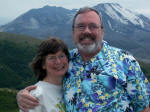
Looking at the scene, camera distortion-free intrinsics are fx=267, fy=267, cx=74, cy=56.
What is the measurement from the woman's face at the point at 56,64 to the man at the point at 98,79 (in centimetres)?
27

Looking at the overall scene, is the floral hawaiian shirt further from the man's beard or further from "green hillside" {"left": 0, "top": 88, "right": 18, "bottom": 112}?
"green hillside" {"left": 0, "top": 88, "right": 18, "bottom": 112}

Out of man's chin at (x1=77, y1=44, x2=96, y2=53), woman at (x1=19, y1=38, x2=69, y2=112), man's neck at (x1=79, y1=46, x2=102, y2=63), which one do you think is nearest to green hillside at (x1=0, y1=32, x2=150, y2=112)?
woman at (x1=19, y1=38, x2=69, y2=112)

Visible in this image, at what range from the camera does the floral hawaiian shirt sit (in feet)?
18.9

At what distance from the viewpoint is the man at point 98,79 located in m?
5.78

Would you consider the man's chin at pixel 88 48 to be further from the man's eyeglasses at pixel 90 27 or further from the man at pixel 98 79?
the man's eyeglasses at pixel 90 27

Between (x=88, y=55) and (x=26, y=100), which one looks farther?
(x=88, y=55)

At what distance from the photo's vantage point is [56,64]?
6207 millimetres

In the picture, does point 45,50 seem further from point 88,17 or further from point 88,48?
point 88,17

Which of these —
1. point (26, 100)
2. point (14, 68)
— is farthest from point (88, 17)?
point (14, 68)

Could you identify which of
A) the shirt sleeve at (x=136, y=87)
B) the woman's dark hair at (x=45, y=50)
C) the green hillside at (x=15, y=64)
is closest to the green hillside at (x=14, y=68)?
the green hillside at (x=15, y=64)

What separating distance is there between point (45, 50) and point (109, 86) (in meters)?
1.69

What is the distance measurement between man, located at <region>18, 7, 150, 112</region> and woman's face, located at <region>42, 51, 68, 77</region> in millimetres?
275

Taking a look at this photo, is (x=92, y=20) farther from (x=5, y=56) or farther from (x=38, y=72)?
(x=5, y=56)

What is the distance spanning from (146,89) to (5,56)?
109 meters
